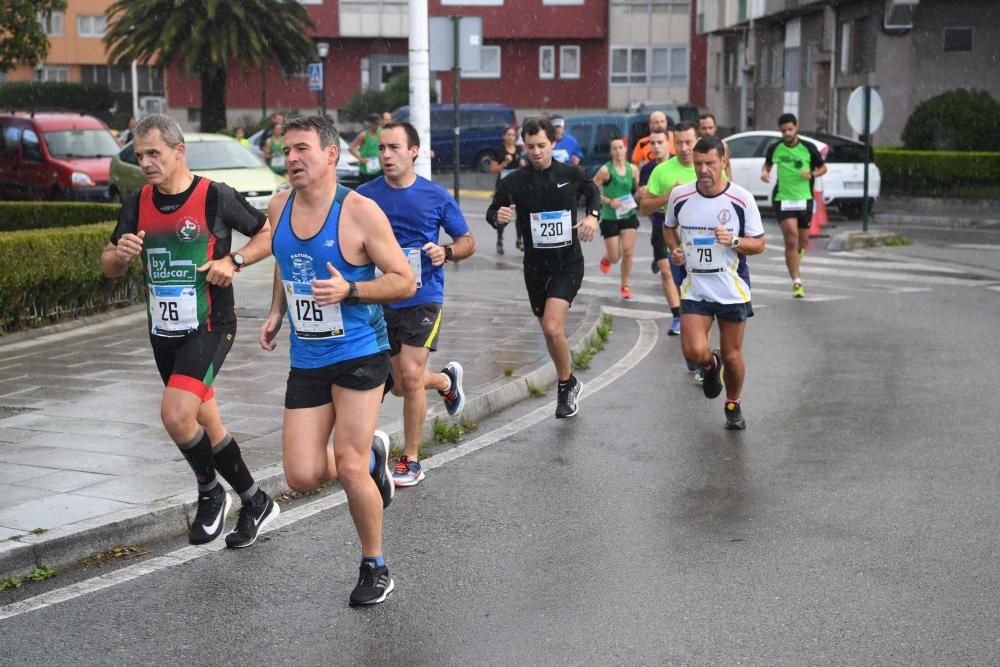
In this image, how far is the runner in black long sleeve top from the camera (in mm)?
8930

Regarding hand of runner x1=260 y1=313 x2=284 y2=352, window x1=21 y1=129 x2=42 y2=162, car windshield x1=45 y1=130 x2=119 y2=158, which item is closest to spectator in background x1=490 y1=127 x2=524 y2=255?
car windshield x1=45 y1=130 x2=119 y2=158

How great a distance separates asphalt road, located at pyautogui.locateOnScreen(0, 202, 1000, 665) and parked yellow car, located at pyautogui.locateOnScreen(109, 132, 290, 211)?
36.1ft

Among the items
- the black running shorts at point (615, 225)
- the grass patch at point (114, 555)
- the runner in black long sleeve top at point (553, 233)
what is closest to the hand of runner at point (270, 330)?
the grass patch at point (114, 555)

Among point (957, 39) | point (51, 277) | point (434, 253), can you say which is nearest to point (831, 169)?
point (957, 39)

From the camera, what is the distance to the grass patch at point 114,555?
5948 mm

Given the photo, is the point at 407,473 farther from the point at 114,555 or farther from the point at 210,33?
the point at 210,33

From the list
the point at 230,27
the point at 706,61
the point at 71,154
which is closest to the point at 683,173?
the point at 71,154

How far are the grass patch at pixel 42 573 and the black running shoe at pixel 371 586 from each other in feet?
4.38

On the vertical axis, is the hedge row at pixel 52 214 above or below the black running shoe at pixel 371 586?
above

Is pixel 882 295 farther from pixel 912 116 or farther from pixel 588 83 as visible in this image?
pixel 588 83

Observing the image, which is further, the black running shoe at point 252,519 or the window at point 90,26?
the window at point 90,26

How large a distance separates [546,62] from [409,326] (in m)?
49.8

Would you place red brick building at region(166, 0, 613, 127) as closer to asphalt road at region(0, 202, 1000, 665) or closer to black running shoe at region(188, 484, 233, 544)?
asphalt road at region(0, 202, 1000, 665)

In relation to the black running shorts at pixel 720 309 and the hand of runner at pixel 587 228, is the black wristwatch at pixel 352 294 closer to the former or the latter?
the hand of runner at pixel 587 228
